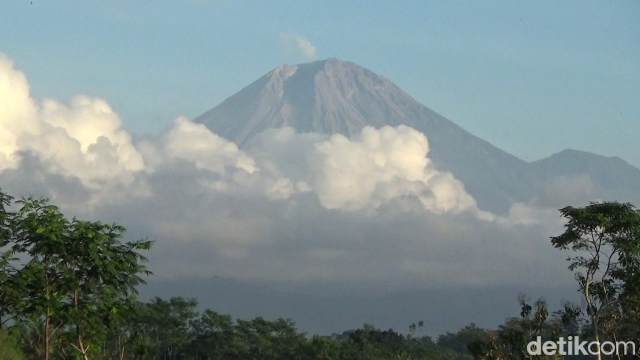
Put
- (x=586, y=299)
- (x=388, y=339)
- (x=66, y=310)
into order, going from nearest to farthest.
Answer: (x=66, y=310)
(x=586, y=299)
(x=388, y=339)

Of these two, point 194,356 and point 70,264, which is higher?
point 194,356

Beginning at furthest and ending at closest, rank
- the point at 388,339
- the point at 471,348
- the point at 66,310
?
1. the point at 388,339
2. the point at 471,348
3. the point at 66,310

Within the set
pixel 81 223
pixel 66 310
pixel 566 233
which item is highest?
pixel 566 233

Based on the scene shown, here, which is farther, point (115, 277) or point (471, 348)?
point (471, 348)

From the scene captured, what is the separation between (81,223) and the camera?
1318 inches

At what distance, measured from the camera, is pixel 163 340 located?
88.2m

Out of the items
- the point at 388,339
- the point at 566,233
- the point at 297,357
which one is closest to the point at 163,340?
the point at 297,357

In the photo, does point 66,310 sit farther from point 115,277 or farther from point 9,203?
point 9,203

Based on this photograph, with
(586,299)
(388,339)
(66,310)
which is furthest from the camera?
(388,339)

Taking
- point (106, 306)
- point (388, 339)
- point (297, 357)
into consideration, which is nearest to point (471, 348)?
point (106, 306)

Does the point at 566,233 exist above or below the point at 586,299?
above

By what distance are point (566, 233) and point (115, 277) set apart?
18647 millimetres

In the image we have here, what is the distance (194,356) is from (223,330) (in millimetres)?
3352

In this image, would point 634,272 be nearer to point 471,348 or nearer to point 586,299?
point 586,299
